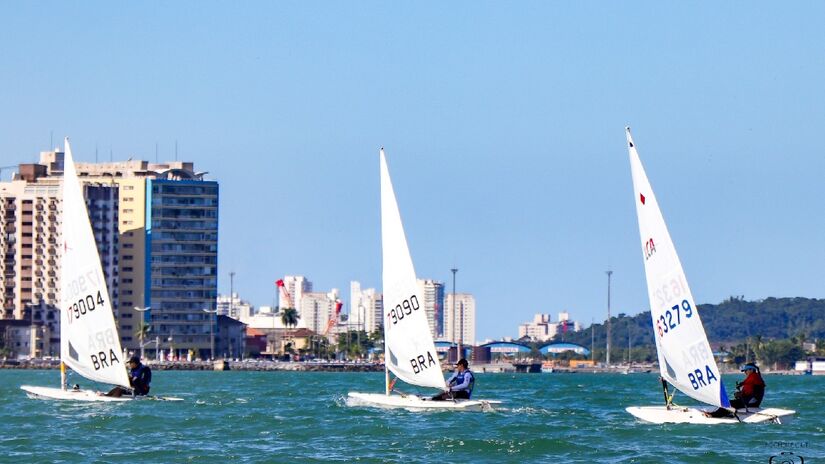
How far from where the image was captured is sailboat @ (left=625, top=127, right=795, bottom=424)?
42531 millimetres

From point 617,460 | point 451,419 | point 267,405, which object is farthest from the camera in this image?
point 267,405

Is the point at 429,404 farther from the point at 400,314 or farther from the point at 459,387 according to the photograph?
the point at 400,314

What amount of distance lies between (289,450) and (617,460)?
7.98 meters

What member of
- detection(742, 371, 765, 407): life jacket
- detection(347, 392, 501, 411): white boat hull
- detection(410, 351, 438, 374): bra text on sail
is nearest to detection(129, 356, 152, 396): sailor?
detection(347, 392, 501, 411): white boat hull

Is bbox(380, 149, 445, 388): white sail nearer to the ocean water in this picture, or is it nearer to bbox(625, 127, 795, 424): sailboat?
the ocean water

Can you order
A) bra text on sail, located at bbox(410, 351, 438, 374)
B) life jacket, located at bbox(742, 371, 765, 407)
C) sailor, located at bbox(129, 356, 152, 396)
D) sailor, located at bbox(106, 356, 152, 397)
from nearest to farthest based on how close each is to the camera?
life jacket, located at bbox(742, 371, 765, 407) < bra text on sail, located at bbox(410, 351, 438, 374) < sailor, located at bbox(106, 356, 152, 397) < sailor, located at bbox(129, 356, 152, 396)

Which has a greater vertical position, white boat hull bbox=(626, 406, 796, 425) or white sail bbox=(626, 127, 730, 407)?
white sail bbox=(626, 127, 730, 407)

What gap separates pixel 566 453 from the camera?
38.4 metres

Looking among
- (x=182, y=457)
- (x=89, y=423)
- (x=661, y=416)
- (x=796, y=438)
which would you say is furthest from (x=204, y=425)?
(x=796, y=438)

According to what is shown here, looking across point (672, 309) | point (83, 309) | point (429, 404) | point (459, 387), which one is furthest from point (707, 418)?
point (83, 309)

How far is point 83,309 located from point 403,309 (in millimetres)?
11007

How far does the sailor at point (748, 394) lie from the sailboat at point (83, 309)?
826 inches

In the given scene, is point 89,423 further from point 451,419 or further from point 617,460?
point 617,460

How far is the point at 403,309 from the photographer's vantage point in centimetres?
5341
